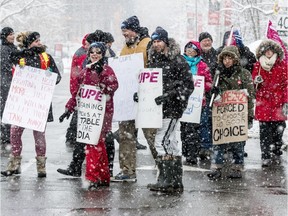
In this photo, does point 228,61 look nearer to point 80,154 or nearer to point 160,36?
point 160,36

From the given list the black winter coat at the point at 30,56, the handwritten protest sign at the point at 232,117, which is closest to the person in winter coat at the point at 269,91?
the handwritten protest sign at the point at 232,117

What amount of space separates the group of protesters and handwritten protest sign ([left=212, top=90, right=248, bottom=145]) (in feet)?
0.21

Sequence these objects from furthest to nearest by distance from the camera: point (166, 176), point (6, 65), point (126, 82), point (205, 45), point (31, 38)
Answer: point (6, 65), point (205, 45), point (31, 38), point (126, 82), point (166, 176)

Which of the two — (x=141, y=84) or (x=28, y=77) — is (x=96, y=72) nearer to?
(x=141, y=84)

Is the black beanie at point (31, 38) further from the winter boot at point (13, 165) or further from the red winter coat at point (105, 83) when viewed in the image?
the winter boot at point (13, 165)

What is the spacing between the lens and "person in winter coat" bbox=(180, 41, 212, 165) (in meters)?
11.0

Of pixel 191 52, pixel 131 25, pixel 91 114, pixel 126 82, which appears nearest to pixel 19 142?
pixel 91 114

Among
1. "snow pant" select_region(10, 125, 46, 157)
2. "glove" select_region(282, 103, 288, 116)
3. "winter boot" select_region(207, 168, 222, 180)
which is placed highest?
"glove" select_region(282, 103, 288, 116)

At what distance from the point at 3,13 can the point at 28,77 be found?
42856mm

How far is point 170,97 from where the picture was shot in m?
8.62

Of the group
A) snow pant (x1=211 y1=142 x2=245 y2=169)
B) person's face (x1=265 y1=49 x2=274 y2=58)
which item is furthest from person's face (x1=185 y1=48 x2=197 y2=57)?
snow pant (x1=211 y1=142 x2=245 y2=169)

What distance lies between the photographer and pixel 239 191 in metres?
8.88

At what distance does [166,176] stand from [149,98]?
0.88m

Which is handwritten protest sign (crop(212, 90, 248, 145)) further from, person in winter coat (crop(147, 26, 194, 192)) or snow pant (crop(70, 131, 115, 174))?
snow pant (crop(70, 131, 115, 174))
